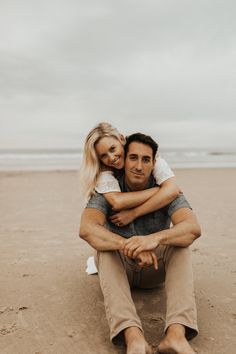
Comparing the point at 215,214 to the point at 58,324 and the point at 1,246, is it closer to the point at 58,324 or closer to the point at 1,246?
the point at 1,246

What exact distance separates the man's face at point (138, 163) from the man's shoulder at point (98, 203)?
32 centimetres

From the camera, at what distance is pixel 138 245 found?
3.15 m

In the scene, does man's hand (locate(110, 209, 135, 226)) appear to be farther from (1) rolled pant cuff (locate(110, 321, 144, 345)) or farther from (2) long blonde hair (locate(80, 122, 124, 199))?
(1) rolled pant cuff (locate(110, 321, 144, 345))

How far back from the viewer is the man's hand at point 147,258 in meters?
3.16

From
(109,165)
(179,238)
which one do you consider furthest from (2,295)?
(179,238)

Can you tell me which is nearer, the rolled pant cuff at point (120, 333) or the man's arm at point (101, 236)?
the rolled pant cuff at point (120, 333)

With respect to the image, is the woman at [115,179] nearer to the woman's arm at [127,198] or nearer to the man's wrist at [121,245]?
the woman's arm at [127,198]

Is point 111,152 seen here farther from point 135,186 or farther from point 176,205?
point 176,205

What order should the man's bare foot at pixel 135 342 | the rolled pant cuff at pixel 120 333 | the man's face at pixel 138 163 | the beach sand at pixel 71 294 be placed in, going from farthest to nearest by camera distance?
the man's face at pixel 138 163, the beach sand at pixel 71 294, the rolled pant cuff at pixel 120 333, the man's bare foot at pixel 135 342

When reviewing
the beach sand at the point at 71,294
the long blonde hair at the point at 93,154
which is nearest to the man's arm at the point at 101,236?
the long blonde hair at the point at 93,154

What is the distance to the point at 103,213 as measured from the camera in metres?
3.60

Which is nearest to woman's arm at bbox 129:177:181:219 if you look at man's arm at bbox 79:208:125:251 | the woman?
the woman

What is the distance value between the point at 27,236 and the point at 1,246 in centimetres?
70

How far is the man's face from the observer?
3.63 m
